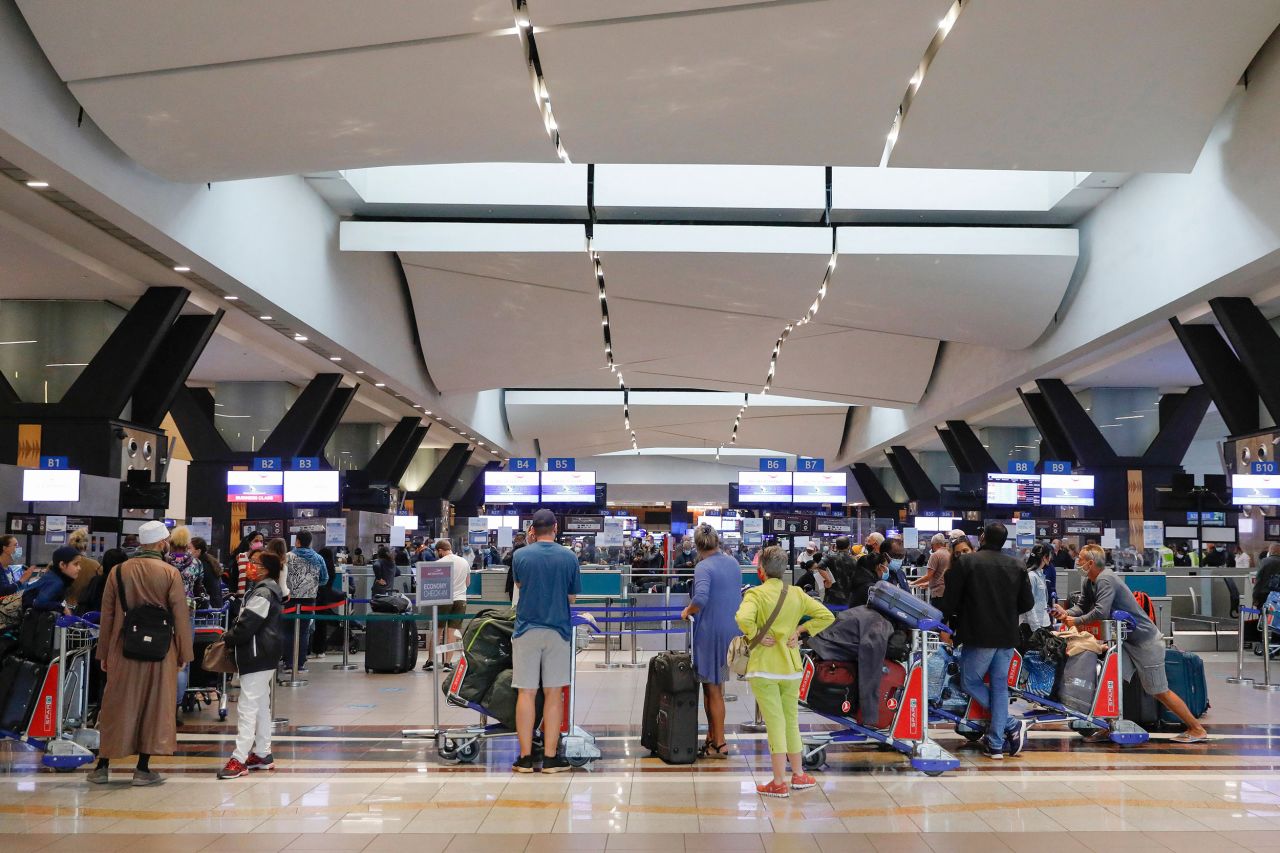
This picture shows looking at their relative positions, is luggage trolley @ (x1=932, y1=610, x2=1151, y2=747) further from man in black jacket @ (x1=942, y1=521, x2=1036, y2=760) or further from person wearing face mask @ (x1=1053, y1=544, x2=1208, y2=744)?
man in black jacket @ (x1=942, y1=521, x2=1036, y2=760)

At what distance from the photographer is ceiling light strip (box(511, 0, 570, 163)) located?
25.0ft

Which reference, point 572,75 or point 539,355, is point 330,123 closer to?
point 572,75

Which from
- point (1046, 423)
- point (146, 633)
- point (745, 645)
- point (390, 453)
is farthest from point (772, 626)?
point (390, 453)

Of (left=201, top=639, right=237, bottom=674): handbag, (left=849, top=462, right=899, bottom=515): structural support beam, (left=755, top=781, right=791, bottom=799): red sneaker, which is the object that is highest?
(left=849, top=462, right=899, bottom=515): structural support beam

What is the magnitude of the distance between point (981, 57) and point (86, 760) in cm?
835

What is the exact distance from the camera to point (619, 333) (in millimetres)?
20156

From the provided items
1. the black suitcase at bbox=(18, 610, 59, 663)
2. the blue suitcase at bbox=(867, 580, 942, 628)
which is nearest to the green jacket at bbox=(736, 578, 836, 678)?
the blue suitcase at bbox=(867, 580, 942, 628)

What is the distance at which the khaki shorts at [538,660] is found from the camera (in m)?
6.96

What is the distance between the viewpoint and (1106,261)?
1470 centimetres

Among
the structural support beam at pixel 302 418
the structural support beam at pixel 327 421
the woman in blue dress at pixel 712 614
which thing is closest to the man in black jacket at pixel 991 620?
the woman in blue dress at pixel 712 614

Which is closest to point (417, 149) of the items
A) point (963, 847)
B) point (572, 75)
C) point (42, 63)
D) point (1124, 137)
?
point (572, 75)

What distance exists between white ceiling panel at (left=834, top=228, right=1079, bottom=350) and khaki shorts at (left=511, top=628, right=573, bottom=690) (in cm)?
938

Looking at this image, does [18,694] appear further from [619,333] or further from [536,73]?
[619,333]

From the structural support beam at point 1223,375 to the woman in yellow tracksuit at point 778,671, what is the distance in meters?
9.66
